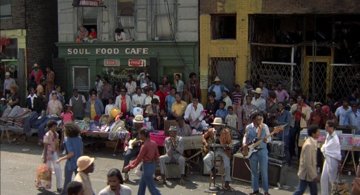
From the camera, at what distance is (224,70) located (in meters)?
19.8

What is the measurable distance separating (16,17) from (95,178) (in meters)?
12.7

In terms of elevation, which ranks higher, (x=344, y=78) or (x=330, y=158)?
(x=344, y=78)

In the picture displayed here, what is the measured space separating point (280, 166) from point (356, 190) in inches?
197

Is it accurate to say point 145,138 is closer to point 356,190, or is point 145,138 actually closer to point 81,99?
point 356,190

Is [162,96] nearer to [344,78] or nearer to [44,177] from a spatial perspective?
[344,78]

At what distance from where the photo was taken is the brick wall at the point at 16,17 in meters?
23.6

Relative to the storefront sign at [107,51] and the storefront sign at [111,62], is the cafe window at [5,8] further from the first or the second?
the storefront sign at [111,62]

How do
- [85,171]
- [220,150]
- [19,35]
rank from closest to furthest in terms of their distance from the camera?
[85,171], [220,150], [19,35]

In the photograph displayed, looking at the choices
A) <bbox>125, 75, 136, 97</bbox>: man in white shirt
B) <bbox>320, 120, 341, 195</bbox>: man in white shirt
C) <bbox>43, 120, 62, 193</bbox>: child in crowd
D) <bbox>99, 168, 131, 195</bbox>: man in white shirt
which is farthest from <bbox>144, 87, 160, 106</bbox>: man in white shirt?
<bbox>99, 168, 131, 195</bbox>: man in white shirt

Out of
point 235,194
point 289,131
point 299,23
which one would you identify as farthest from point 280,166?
point 299,23

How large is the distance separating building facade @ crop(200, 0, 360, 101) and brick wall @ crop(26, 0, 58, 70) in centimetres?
784

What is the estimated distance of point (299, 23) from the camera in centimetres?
2016

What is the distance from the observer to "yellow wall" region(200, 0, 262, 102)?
19125 millimetres

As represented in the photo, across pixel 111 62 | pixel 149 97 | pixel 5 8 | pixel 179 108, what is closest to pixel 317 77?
pixel 179 108
